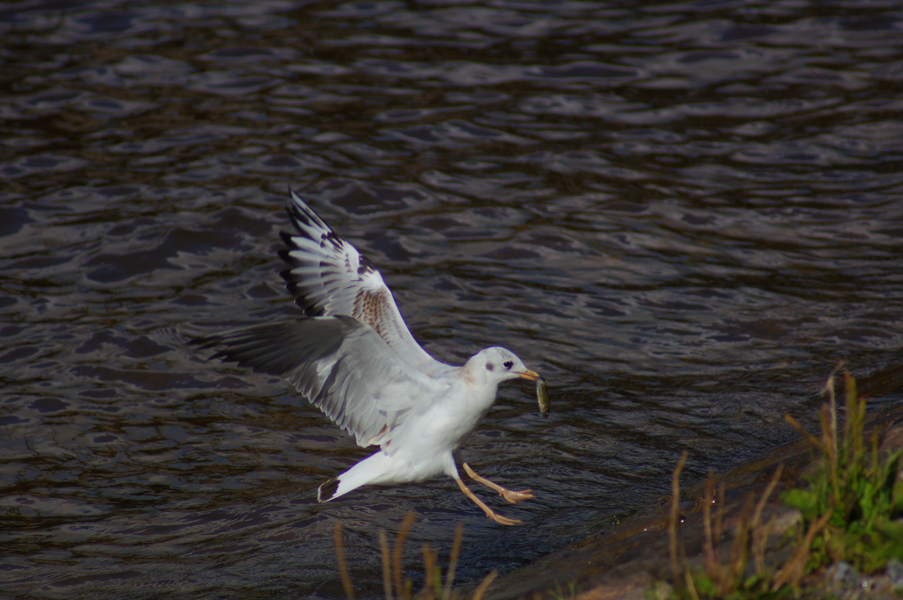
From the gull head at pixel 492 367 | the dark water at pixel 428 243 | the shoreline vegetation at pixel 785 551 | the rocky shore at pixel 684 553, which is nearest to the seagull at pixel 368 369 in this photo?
the gull head at pixel 492 367

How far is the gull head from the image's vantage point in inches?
197

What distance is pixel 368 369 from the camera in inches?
203

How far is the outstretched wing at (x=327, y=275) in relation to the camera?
17.7ft

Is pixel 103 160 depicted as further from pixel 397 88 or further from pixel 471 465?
pixel 471 465

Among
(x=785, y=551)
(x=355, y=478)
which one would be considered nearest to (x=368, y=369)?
(x=355, y=478)

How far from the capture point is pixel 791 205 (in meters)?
9.15

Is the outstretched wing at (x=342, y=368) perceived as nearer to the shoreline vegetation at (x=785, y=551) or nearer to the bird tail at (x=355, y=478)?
the bird tail at (x=355, y=478)

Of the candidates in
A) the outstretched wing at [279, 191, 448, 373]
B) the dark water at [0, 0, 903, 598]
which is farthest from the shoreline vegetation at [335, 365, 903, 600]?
the outstretched wing at [279, 191, 448, 373]

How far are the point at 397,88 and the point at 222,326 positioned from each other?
510 centimetres

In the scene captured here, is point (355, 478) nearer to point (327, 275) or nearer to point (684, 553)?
point (327, 275)

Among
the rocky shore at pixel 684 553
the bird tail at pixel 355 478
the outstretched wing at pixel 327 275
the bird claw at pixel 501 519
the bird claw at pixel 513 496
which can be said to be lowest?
the bird claw at pixel 501 519

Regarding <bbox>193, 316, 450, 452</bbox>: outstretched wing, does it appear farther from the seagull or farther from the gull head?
the gull head

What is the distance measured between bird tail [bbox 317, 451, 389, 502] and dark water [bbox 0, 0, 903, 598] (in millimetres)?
276

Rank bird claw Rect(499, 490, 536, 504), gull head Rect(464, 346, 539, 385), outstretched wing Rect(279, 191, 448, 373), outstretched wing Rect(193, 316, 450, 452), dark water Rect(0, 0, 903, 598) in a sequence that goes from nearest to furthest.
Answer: outstretched wing Rect(193, 316, 450, 452) → gull head Rect(464, 346, 539, 385) → bird claw Rect(499, 490, 536, 504) → outstretched wing Rect(279, 191, 448, 373) → dark water Rect(0, 0, 903, 598)
